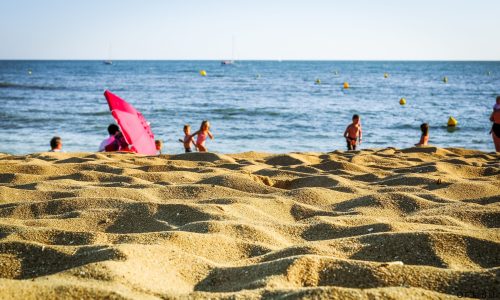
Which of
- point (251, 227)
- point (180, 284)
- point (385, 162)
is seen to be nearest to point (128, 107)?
point (385, 162)

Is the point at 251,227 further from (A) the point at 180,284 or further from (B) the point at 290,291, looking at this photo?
(B) the point at 290,291

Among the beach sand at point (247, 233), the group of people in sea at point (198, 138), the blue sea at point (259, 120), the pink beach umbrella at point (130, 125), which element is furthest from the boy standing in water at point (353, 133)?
the beach sand at point (247, 233)

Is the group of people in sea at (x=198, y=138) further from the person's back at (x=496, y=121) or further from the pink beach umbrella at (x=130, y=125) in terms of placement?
the pink beach umbrella at (x=130, y=125)

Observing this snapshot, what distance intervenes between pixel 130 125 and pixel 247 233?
5673 mm

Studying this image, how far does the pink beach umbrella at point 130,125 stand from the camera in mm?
8258

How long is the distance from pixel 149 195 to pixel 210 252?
1663 mm

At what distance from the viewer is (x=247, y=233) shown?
3281 mm

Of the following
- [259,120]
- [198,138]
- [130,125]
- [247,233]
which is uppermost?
[130,125]

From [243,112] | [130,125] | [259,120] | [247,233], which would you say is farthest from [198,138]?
[243,112]

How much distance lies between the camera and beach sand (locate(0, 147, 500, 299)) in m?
2.18

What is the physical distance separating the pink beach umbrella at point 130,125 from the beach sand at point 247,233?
241 cm

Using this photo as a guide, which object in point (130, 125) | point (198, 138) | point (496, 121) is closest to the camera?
point (130, 125)

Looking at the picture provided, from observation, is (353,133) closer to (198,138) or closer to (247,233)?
(198,138)

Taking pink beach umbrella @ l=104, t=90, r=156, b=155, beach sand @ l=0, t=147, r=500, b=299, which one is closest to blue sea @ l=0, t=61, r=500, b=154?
pink beach umbrella @ l=104, t=90, r=156, b=155
